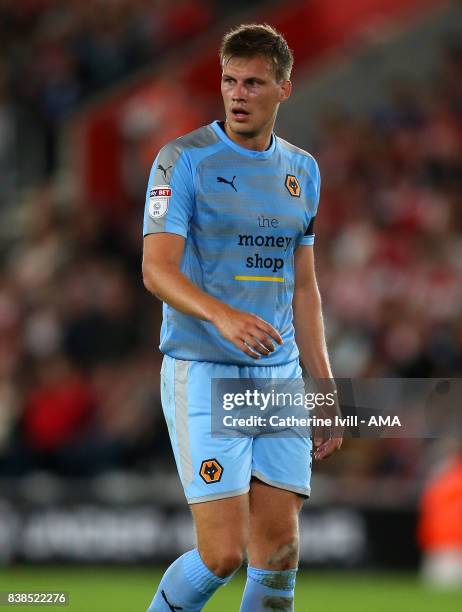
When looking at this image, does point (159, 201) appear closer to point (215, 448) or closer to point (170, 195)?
point (170, 195)

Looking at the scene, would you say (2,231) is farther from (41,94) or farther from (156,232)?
(156,232)

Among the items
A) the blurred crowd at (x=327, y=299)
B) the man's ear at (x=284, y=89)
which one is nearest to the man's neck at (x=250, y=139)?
the man's ear at (x=284, y=89)

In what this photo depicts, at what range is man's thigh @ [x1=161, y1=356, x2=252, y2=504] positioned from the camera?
562 centimetres

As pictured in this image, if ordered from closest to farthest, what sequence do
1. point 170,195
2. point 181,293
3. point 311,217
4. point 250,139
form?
point 181,293 < point 170,195 < point 250,139 < point 311,217

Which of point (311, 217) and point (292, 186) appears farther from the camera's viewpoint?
point (311, 217)

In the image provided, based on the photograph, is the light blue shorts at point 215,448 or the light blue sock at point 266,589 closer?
the light blue shorts at point 215,448

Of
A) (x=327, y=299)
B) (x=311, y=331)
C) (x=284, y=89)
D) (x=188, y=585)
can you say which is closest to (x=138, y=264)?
(x=327, y=299)

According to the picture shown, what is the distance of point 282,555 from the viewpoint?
5.76 meters

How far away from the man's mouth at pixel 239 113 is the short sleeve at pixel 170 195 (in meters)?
0.24

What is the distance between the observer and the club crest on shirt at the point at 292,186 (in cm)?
595

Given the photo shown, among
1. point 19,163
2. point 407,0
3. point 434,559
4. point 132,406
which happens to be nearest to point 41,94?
point 19,163

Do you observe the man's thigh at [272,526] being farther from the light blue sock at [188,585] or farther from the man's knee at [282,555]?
the light blue sock at [188,585]

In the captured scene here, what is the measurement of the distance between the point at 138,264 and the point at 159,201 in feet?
29.8

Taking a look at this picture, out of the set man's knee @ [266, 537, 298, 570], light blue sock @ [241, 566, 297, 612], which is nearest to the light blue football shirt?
man's knee @ [266, 537, 298, 570]
